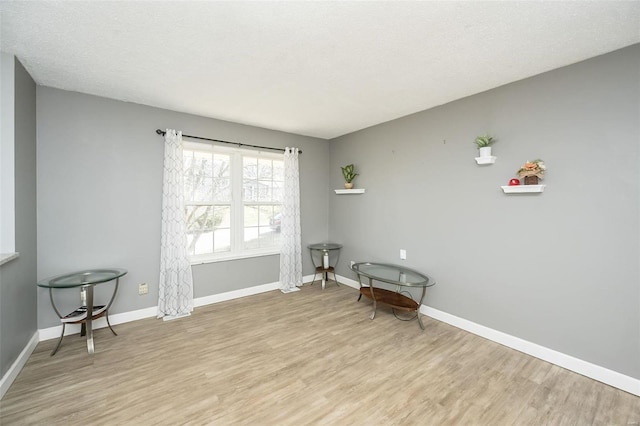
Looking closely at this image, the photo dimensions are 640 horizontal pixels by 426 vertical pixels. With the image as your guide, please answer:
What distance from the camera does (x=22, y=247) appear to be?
2.18 metres

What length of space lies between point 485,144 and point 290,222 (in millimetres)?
2805

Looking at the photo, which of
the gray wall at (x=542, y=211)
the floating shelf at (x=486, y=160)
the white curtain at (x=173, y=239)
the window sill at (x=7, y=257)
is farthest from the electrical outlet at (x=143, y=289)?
the floating shelf at (x=486, y=160)

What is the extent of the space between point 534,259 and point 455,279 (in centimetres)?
78

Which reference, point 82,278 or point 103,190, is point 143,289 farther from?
point 103,190

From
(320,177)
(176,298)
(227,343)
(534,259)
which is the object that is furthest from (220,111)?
(534,259)

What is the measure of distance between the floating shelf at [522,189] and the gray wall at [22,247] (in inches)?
166

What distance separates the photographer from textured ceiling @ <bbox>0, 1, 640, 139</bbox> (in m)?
1.52

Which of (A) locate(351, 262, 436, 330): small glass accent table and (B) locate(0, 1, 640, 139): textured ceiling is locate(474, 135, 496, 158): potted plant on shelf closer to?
(B) locate(0, 1, 640, 139): textured ceiling

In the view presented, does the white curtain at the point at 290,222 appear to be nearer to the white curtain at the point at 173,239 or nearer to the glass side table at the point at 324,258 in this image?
the glass side table at the point at 324,258

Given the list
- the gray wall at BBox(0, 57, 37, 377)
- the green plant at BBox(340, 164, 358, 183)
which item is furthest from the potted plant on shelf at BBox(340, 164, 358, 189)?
the gray wall at BBox(0, 57, 37, 377)

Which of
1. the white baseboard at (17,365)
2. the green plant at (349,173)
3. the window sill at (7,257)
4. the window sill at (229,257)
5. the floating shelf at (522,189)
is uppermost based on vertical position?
the green plant at (349,173)

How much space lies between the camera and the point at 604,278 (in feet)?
6.49

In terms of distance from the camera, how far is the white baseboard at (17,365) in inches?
71.0

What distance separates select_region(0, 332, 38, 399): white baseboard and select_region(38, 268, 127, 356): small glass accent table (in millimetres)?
171
